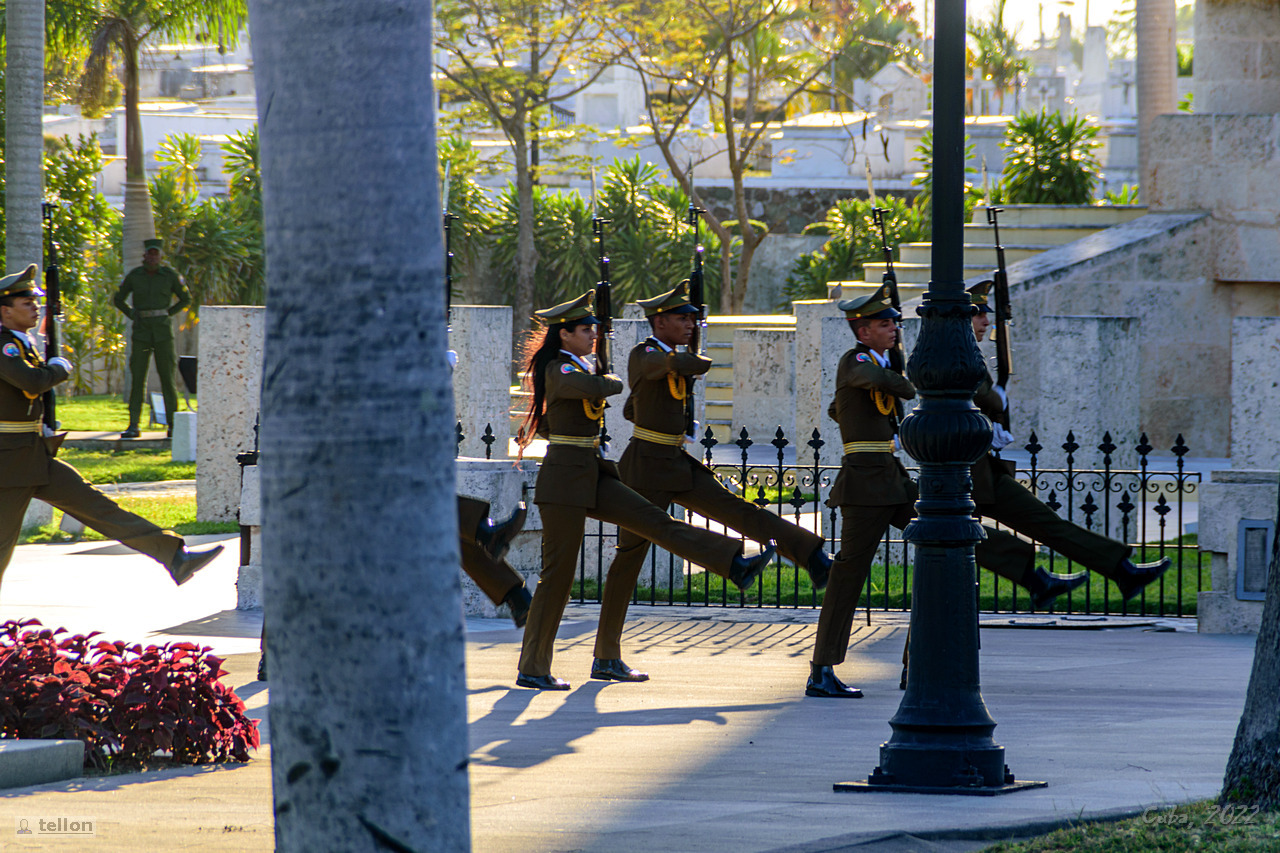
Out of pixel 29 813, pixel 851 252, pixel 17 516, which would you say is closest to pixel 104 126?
pixel 851 252

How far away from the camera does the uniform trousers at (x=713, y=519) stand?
8688mm

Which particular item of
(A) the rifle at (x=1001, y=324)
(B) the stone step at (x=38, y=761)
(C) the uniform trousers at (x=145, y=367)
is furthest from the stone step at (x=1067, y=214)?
(B) the stone step at (x=38, y=761)

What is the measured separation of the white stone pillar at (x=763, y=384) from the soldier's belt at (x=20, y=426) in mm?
13021

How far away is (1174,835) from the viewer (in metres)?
4.95

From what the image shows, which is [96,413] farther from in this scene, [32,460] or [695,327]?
[695,327]

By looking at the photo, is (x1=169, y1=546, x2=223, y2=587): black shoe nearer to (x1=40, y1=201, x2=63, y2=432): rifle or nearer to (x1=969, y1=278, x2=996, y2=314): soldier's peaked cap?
(x1=40, y1=201, x2=63, y2=432): rifle

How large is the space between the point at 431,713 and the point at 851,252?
24.5 meters

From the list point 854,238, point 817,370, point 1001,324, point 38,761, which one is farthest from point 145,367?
point 38,761

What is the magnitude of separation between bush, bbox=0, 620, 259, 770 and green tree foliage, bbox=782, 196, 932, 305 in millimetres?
19884

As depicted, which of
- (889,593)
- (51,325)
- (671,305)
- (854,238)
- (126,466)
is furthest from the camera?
(854,238)

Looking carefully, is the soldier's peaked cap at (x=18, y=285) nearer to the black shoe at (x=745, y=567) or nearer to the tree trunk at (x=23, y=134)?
the black shoe at (x=745, y=567)

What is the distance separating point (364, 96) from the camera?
3.16 m

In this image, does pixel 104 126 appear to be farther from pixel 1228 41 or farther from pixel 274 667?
pixel 274 667

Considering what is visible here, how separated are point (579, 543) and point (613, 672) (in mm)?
721
